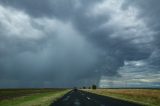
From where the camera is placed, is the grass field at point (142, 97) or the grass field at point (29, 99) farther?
the grass field at point (29, 99)

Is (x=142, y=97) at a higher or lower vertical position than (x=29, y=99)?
lower

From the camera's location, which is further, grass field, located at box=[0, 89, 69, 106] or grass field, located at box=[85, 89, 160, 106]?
grass field, located at box=[0, 89, 69, 106]

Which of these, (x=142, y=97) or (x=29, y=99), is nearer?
(x=142, y=97)
